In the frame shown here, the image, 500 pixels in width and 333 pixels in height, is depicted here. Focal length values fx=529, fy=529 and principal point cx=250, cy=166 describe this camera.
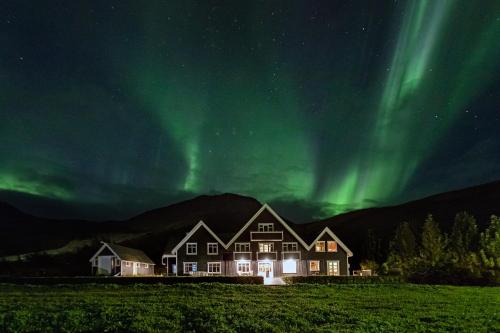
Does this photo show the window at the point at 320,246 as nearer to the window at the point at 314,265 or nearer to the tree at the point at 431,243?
the window at the point at 314,265

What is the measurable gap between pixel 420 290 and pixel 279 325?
2233 centimetres

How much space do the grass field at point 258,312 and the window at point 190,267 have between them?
2545 centimetres

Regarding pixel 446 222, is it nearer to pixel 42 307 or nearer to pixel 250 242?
pixel 250 242

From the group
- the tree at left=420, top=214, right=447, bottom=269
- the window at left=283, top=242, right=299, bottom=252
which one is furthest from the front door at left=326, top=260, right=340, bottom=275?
the tree at left=420, top=214, right=447, bottom=269

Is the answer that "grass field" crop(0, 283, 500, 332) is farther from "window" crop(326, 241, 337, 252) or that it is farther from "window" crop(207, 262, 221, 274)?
"window" crop(326, 241, 337, 252)

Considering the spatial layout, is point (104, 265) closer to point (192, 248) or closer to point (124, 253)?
point (124, 253)

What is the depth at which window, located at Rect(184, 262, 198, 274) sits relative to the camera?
6234 cm

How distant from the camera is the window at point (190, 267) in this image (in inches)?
2454

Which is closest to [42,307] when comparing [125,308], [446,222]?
[125,308]

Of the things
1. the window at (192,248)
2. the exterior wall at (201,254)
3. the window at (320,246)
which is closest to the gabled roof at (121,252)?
the exterior wall at (201,254)

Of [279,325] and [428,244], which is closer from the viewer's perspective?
[279,325]

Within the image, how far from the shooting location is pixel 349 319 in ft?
73.5

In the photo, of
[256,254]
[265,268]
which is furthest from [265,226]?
[265,268]

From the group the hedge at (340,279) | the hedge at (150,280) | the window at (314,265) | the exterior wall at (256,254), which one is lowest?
the hedge at (340,279)
